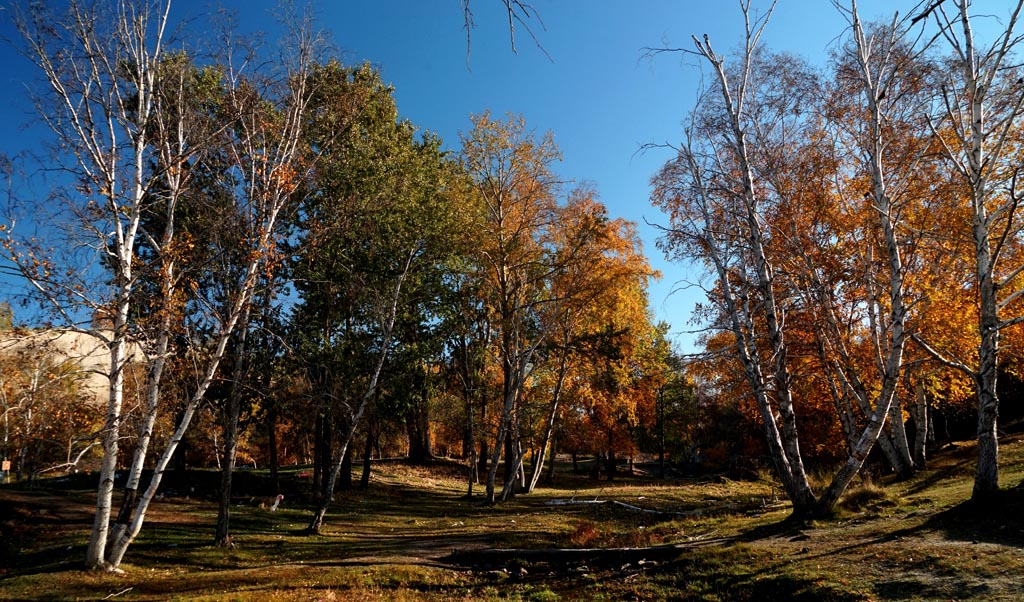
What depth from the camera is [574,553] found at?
11414mm

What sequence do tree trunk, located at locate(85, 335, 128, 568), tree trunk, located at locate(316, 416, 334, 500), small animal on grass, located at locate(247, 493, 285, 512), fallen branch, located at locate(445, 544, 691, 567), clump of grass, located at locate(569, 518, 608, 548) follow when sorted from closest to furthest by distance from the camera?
tree trunk, located at locate(85, 335, 128, 568) < fallen branch, located at locate(445, 544, 691, 567) < clump of grass, located at locate(569, 518, 608, 548) < small animal on grass, located at locate(247, 493, 285, 512) < tree trunk, located at locate(316, 416, 334, 500)

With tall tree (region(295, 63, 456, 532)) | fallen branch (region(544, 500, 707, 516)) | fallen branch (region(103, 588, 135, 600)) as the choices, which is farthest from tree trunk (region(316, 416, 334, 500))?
fallen branch (region(103, 588, 135, 600))

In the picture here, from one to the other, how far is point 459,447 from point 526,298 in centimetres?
2725

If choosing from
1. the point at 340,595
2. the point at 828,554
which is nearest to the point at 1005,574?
the point at 828,554

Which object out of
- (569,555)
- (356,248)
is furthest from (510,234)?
(569,555)

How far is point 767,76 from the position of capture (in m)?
13.8

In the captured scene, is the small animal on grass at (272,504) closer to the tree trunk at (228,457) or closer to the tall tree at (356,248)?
the tall tree at (356,248)

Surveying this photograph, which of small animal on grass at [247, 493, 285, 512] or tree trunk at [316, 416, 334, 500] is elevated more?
tree trunk at [316, 416, 334, 500]

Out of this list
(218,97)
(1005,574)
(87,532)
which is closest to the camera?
(1005,574)

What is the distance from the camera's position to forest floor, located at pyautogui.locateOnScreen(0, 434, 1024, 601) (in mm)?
7605

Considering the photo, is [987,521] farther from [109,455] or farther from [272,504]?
[272,504]

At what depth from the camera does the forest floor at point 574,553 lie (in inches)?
299

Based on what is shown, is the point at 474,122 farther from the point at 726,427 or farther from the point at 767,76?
the point at 726,427

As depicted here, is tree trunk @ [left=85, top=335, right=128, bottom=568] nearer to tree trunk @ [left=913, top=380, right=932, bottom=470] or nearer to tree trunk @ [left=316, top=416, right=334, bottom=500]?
tree trunk @ [left=316, top=416, right=334, bottom=500]
